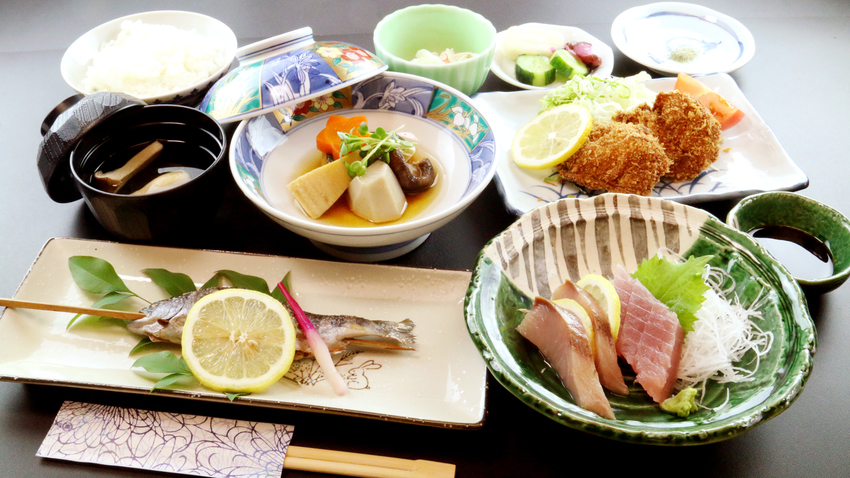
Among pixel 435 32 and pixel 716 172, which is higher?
pixel 435 32

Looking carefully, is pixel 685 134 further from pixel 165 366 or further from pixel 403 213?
pixel 165 366

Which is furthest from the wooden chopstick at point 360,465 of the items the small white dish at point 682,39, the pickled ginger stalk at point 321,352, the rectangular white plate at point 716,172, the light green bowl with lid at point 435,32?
the small white dish at point 682,39

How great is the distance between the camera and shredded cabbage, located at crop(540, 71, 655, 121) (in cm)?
213

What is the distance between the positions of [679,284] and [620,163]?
0.63 meters

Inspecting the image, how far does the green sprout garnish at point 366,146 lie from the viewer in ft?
5.51

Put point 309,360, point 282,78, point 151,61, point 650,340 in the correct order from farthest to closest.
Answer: point 151,61 < point 282,78 < point 309,360 < point 650,340

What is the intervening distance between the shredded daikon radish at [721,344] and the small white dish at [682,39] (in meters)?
1.48

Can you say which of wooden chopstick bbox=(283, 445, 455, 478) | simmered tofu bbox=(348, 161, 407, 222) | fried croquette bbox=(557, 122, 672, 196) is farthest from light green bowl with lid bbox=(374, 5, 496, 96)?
wooden chopstick bbox=(283, 445, 455, 478)

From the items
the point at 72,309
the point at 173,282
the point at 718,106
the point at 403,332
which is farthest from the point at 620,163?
the point at 72,309

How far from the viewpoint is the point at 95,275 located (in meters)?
1.49

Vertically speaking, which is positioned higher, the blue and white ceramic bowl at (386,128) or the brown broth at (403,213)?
the blue and white ceramic bowl at (386,128)

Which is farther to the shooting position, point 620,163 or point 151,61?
point 151,61

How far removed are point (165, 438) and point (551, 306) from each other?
0.93 meters

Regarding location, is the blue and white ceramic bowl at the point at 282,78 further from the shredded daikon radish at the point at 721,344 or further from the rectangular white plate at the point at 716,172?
the shredded daikon radish at the point at 721,344
